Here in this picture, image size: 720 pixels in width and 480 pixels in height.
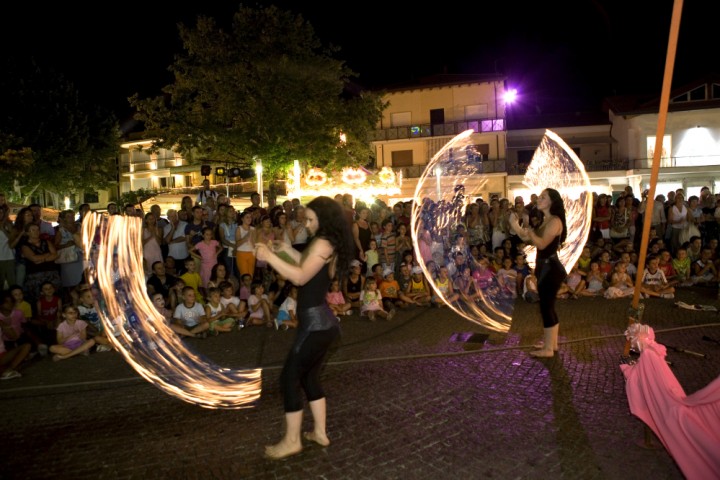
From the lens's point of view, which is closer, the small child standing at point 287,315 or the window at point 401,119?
the small child standing at point 287,315

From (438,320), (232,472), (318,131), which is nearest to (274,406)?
(232,472)

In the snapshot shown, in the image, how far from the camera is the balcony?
126 feet

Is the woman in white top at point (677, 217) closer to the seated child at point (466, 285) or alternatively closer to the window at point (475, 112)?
the seated child at point (466, 285)

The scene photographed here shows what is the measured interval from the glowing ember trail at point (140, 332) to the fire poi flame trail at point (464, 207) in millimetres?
4381

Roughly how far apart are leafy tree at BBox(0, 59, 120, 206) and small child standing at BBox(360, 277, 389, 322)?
2711 cm

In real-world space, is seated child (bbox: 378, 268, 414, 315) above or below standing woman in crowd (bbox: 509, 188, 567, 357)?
below

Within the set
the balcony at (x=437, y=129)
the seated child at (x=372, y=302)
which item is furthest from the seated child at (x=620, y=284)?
the balcony at (x=437, y=129)

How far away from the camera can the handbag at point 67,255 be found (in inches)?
397

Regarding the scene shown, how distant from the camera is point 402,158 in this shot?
134 ft

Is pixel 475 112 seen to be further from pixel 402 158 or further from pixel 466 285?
pixel 466 285

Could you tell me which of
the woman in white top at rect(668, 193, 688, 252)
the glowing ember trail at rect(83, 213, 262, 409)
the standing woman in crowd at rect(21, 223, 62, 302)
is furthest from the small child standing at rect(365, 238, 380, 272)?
the woman in white top at rect(668, 193, 688, 252)

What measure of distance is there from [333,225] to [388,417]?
2.05 metres

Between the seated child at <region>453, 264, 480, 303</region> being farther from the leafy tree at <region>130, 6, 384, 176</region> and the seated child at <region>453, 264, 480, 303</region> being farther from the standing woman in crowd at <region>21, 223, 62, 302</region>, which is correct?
the leafy tree at <region>130, 6, 384, 176</region>

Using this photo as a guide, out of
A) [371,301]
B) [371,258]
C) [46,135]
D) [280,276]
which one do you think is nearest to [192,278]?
[280,276]
